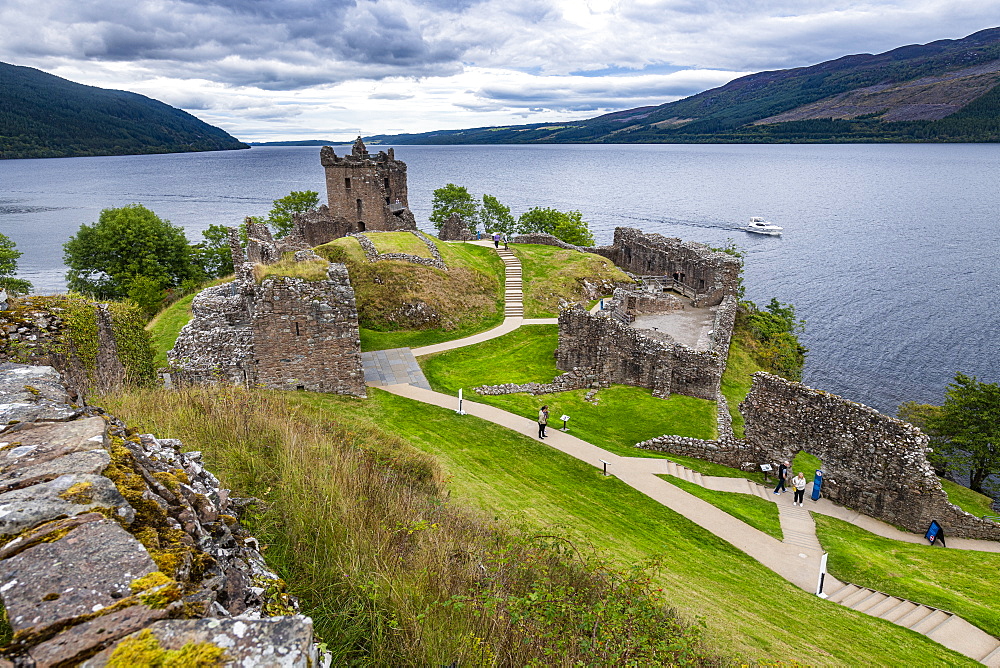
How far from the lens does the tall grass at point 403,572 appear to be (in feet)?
19.4

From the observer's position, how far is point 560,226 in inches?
2682

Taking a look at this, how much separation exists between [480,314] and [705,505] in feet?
69.9

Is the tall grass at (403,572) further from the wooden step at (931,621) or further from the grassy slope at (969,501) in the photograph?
the grassy slope at (969,501)

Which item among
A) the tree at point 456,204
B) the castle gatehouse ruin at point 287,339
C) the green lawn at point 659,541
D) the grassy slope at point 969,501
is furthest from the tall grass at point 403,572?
the tree at point 456,204

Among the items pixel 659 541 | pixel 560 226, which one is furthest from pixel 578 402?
pixel 560 226

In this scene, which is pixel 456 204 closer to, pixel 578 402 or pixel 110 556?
pixel 578 402

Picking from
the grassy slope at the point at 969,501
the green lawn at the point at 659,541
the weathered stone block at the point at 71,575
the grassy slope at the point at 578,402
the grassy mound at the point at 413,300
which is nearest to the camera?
the weathered stone block at the point at 71,575

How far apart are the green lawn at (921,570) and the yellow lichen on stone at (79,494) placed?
1698 cm

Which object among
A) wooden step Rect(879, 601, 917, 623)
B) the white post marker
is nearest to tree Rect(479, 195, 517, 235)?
the white post marker

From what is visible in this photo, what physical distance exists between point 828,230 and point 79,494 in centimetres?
12157

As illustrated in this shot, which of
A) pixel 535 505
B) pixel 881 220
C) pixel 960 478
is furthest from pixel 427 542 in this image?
pixel 881 220

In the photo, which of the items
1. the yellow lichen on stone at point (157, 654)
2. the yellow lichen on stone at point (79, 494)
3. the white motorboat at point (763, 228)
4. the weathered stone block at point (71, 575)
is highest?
the yellow lichen on stone at point (79, 494)

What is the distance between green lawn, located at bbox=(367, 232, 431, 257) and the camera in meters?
38.2

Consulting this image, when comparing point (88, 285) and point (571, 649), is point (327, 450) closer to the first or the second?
point (571, 649)
